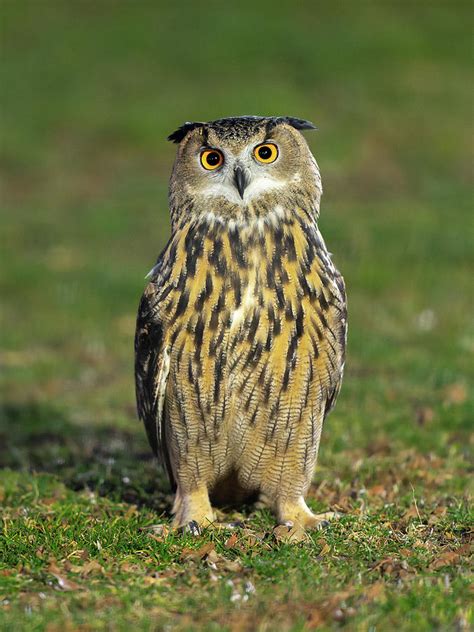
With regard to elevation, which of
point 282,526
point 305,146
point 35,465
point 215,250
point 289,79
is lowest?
point 35,465

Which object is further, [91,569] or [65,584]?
[91,569]

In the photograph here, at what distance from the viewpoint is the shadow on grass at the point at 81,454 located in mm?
7086

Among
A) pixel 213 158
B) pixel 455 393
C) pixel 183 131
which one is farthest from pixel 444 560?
pixel 455 393

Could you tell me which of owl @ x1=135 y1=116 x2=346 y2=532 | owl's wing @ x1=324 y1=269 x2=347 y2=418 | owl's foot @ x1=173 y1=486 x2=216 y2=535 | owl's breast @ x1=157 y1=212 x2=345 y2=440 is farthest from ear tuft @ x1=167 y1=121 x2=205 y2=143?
owl's foot @ x1=173 y1=486 x2=216 y2=535

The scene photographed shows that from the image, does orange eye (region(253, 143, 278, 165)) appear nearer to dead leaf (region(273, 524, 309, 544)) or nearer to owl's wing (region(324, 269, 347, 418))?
owl's wing (region(324, 269, 347, 418))

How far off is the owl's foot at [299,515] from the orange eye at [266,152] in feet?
6.76

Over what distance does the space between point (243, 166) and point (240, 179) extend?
0.28ft

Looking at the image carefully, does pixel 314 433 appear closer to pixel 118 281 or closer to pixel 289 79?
pixel 118 281

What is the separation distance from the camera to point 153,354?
18.9 feet

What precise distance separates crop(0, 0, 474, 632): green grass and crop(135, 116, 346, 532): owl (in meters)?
0.58

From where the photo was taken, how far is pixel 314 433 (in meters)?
5.89

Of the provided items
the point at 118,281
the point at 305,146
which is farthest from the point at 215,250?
the point at 118,281

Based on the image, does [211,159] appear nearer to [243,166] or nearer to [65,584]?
[243,166]

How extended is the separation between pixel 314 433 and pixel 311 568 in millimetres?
1207
